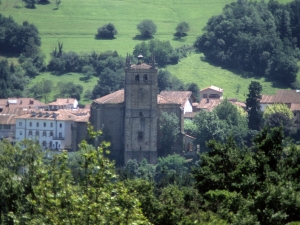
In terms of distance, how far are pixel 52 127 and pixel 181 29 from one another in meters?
40.3

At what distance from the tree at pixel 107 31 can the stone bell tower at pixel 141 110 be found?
41.8 m

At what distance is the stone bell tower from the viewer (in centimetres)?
Result: 9981

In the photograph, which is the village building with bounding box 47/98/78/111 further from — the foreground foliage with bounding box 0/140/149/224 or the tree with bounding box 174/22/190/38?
the foreground foliage with bounding box 0/140/149/224

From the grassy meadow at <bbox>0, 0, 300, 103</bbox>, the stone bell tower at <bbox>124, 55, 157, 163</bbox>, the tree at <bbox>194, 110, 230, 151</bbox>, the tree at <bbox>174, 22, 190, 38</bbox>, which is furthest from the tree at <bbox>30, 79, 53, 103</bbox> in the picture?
the stone bell tower at <bbox>124, 55, 157, 163</bbox>

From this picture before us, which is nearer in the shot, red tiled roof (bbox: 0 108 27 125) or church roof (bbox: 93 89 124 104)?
church roof (bbox: 93 89 124 104)

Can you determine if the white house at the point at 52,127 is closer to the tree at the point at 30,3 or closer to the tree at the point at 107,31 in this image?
the tree at the point at 107,31

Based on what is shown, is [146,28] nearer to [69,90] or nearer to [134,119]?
[69,90]

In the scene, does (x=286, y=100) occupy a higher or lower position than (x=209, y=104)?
higher

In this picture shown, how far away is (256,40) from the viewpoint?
136500 mm

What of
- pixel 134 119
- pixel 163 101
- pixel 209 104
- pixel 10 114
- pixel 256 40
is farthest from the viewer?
pixel 256 40

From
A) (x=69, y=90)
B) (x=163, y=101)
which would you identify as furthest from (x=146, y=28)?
(x=163, y=101)

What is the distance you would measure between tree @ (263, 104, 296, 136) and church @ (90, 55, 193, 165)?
9.08 meters

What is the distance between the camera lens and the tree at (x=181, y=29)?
474 feet

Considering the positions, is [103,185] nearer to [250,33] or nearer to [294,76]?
[294,76]
